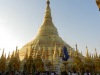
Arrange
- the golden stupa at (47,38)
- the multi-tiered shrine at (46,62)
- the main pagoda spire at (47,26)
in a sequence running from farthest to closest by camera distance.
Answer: the main pagoda spire at (47,26)
the golden stupa at (47,38)
the multi-tiered shrine at (46,62)

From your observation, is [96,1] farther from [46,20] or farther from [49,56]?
[46,20]

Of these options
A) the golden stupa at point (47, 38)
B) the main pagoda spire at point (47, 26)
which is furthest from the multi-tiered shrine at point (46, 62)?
the main pagoda spire at point (47, 26)

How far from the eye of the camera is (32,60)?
39500 mm

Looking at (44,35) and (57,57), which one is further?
(44,35)

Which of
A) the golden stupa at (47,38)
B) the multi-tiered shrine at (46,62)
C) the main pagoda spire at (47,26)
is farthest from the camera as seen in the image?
the main pagoda spire at (47,26)

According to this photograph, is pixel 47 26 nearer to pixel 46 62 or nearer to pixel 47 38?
pixel 47 38

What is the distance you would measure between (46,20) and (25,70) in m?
29.4

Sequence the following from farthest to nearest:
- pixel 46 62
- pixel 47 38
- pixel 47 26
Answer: pixel 47 26, pixel 47 38, pixel 46 62

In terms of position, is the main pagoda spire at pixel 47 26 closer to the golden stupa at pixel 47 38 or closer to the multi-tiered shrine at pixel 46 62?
the golden stupa at pixel 47 38

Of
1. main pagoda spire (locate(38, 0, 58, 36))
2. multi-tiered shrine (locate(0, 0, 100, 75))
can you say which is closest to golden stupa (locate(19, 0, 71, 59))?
main pagoda spire (locate(38, 0, 58, 36))

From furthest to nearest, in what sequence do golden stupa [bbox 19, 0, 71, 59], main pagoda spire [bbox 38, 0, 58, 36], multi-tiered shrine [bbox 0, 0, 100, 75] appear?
main pagoda spire [bbox 38, 0, 58, 36] < golden stupa [bbox 19, 0, 71, 59] < multi-tiered shrine [bbox 0, 0, 100, 75]

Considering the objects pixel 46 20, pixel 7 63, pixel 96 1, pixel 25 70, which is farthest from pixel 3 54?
pixel 96 1

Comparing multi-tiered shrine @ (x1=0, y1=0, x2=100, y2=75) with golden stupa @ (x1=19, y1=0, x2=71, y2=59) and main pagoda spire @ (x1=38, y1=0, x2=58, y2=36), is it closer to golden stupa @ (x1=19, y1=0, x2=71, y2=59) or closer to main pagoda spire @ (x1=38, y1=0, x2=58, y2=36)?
golden stupa @ (x1=19, y1=0, x2=71, y2=59)

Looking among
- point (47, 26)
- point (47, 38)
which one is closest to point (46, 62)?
point (47, 38)
